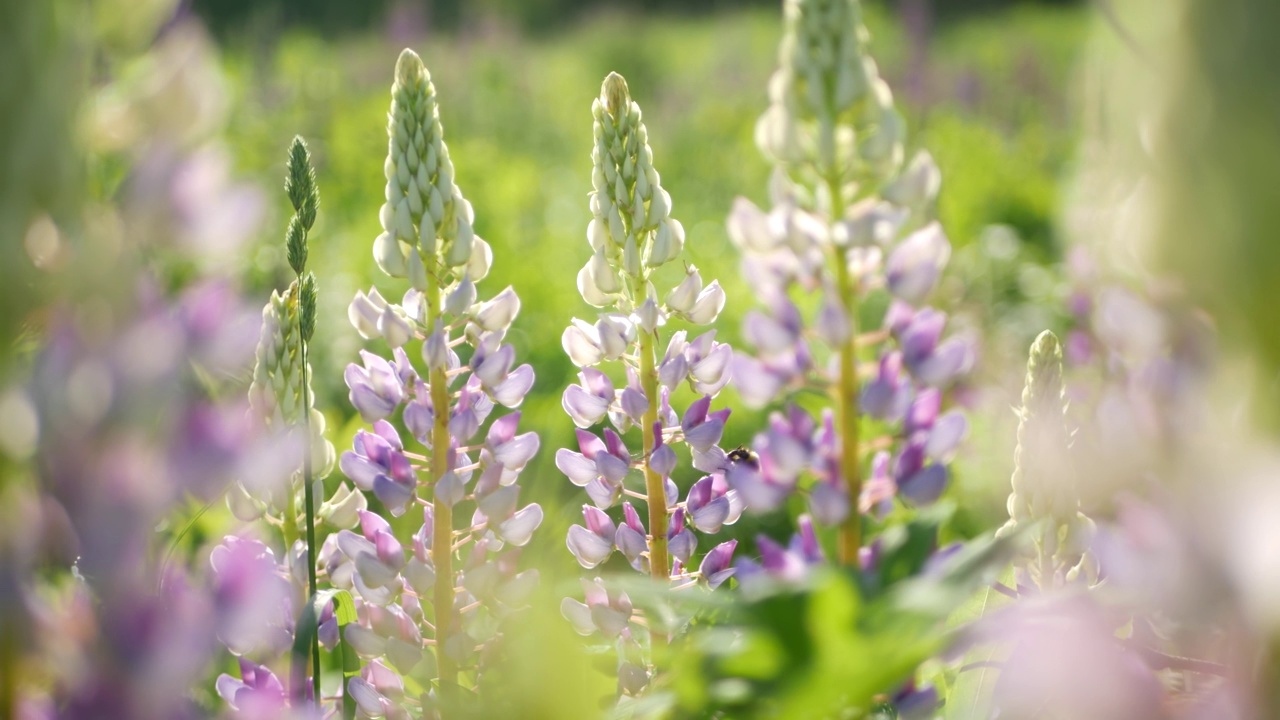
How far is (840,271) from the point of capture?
0.42 metres

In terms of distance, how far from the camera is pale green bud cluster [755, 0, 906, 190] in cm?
42

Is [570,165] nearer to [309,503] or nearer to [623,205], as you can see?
[623,205]

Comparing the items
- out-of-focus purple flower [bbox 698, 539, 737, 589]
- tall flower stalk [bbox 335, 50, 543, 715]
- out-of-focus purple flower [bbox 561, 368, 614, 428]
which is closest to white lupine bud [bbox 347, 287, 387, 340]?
tall flower stalk [bbox 335, 50, 543, 715]

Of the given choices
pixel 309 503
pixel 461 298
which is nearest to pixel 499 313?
pixel 461 298

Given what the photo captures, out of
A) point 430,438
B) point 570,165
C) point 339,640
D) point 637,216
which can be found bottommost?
point 570,165

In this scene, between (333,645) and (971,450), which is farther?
(971,450)

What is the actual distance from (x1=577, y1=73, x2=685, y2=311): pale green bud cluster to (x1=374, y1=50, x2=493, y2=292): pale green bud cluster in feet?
0.23

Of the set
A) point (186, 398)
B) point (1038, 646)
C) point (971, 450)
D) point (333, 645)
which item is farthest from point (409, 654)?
point (971, 450)

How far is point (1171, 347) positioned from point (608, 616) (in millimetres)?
290

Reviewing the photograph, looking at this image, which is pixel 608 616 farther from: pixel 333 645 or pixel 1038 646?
pixel 1038 646

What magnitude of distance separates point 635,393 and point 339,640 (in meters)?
0.20

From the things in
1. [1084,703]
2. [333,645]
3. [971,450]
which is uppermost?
[1084,703]

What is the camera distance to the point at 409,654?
52 cm

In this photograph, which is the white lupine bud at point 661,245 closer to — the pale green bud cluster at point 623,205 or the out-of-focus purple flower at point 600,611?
the pale green bud cluster at point 623,205
